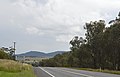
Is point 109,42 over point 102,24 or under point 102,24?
under

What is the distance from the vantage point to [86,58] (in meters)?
118

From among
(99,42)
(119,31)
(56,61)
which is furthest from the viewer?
(56,61)

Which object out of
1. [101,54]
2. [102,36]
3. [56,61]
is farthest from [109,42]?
[56,61]

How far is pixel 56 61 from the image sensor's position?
592 ft

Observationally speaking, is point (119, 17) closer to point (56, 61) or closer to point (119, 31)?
point (119, 31)

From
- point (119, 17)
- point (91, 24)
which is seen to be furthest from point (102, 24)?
point (119, 17)

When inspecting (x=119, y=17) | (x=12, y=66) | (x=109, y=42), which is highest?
(x=119, y=17)

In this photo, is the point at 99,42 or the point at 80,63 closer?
the point at 99,42

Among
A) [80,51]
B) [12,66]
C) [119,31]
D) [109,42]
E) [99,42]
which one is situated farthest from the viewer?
[80,51]

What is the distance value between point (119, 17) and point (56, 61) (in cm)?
9520

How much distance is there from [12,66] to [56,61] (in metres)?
122

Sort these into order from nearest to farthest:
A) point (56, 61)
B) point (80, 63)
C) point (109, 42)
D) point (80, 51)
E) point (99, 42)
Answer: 1. point (109, 42)
2. point (99, 42)
3. point (80, 51)
4. point (80, 63)
5. point (56, 61)

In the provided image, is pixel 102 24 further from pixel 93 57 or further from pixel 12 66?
pixel 12 66

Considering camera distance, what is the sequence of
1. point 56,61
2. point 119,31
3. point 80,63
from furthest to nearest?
point 56,61
point 80,63
point 119,31
